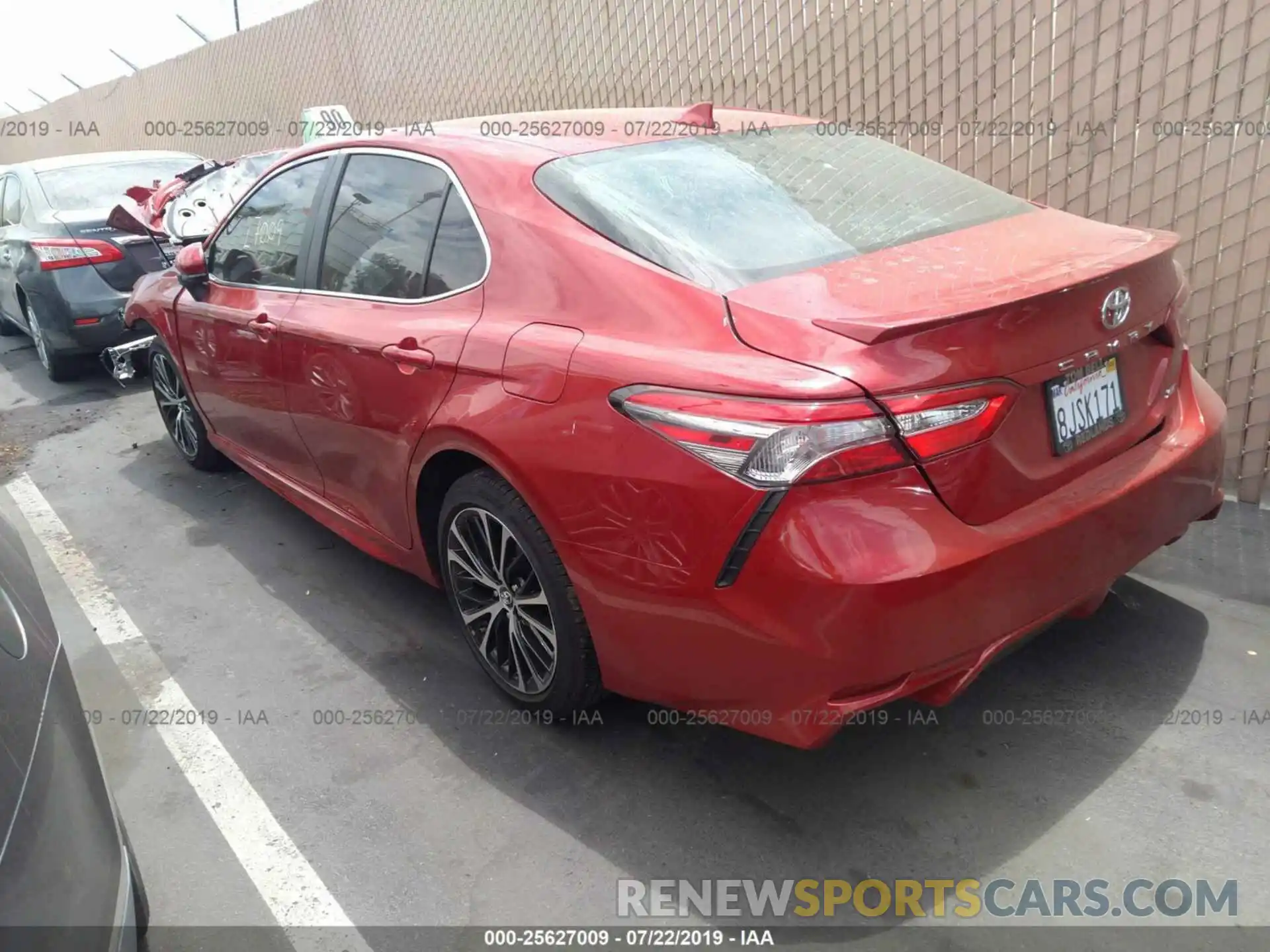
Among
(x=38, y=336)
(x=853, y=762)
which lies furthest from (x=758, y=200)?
(x=38, y=336)

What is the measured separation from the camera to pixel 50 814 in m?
1.53

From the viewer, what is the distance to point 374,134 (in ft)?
11.8

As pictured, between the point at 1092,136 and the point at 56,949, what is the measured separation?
4.62 metres

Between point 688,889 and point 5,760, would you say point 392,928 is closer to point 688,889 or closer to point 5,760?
point 688,889

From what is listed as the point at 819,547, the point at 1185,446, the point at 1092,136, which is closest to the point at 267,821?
the point at 819,547

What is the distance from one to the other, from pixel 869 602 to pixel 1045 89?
341cm

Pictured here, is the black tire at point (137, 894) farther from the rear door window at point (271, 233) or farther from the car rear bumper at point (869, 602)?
the rear door window at point (271, 233)

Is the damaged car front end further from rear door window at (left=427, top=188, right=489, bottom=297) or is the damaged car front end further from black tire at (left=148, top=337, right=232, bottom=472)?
rear door window at (left=427, top=188, right=489, bottom=297)

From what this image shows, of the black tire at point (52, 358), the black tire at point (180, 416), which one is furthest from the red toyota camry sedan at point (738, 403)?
the black tire at point (52, 358)

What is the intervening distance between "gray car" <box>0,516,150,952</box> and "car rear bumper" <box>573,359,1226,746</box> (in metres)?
1.18

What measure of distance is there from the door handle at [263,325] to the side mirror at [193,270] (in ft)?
2.25

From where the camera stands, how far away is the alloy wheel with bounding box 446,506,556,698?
9.22ft

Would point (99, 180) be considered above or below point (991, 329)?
above

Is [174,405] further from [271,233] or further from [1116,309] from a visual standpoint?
[1116,309]
